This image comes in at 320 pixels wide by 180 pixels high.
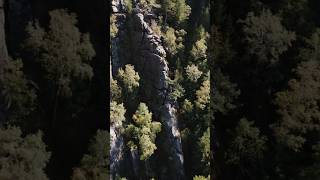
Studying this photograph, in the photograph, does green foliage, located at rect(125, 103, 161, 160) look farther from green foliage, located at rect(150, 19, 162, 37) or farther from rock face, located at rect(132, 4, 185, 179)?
green foliage, located at rect(150, 19, 162, 37)

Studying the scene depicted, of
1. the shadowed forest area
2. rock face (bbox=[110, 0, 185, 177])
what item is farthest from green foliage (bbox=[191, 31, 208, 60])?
the shadowed forest area

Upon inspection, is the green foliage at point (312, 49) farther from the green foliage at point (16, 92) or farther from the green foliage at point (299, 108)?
the green foliage at point (16, 92)

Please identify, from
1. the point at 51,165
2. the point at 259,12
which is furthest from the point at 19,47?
the point at 259,12

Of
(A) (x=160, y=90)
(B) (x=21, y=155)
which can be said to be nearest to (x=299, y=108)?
(A) (x=160, y=90)

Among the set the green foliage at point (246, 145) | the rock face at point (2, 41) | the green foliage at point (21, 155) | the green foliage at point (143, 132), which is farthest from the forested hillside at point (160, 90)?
the rock face at point (2, 41)

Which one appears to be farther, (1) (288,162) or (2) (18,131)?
(1) (288,162)

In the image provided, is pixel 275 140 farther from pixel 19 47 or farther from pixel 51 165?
pixel 19 47
